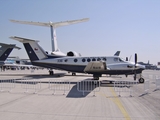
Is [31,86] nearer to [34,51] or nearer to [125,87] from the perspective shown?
[125,87]

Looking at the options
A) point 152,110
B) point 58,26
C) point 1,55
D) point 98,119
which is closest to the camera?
point 98,119

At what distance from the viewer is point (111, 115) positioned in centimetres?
630

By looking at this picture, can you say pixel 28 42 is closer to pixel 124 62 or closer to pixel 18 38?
pixel 18 38

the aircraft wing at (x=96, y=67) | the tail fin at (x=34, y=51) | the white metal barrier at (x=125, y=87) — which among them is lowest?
the white metal barrier at (x=125, y=87)

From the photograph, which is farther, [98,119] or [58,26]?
[58,26]

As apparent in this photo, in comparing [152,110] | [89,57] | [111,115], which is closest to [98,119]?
Answer: [111,115]

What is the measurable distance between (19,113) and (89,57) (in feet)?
48.5

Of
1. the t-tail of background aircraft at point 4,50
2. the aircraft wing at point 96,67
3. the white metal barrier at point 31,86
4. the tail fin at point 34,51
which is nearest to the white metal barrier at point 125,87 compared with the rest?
the aircraft wing at point 96,67

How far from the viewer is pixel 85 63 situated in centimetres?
2036

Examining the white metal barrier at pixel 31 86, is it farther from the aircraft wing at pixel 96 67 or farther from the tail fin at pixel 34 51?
the tail fin at pixel 34 51

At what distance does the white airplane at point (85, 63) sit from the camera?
Answer: 670 inches

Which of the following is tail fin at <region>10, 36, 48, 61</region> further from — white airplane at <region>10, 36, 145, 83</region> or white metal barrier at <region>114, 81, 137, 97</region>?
white metal barrier at <region>114, 81, 137, 97</region>

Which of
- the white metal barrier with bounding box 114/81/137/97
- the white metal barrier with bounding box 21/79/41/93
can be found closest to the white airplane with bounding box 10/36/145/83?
the white metal barrier with bounding box 114/81/137/97

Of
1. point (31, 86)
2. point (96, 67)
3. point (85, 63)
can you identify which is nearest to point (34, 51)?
point (85, 63)
